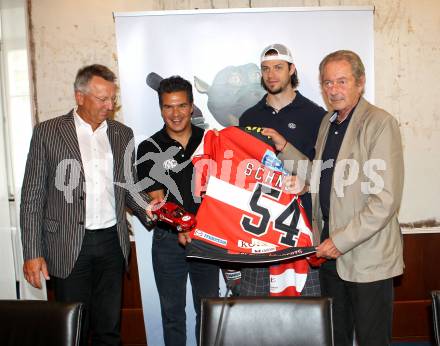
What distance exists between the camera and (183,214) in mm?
2414

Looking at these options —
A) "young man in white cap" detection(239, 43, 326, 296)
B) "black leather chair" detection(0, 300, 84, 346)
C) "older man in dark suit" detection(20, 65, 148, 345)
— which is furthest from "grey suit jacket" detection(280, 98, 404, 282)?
"black leather chair" detection(0, 300, 84, 346)

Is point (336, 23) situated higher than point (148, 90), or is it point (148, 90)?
point (336, 23)

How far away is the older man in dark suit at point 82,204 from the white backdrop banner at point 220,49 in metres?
0.45

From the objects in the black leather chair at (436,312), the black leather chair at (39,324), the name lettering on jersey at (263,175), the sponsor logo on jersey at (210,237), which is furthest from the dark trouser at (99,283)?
the black leather chair at (436,312)

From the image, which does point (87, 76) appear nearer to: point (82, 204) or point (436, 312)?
point (82, 204)

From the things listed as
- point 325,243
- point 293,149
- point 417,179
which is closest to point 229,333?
point 325,243

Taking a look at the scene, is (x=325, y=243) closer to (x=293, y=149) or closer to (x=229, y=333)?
(x=293, y=149)

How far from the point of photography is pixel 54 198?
248 cm

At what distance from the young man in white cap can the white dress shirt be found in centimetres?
78

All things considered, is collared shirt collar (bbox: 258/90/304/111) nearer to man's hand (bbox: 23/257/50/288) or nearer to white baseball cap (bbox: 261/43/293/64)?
white baseball cap (bbox: 261/43/293/64)

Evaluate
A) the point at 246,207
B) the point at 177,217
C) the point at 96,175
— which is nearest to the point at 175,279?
the point at 177,217

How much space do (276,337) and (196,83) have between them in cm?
186

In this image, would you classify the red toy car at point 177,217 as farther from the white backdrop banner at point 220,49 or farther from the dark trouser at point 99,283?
the white backdrop banner at point 220,49

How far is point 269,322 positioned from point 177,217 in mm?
937
